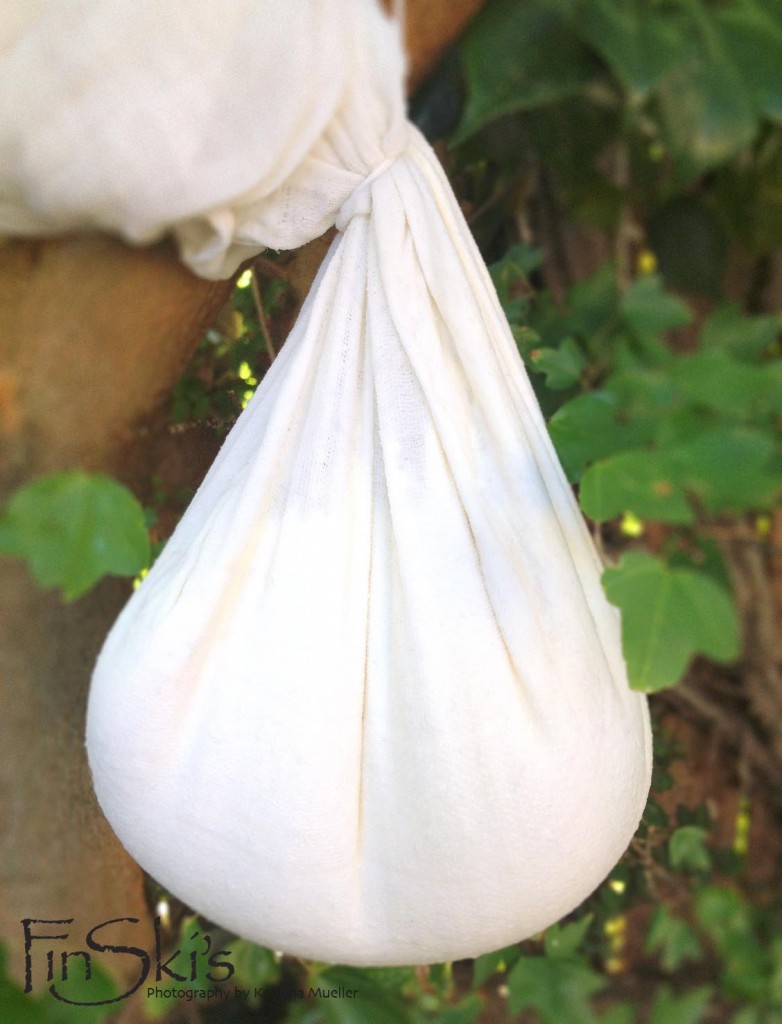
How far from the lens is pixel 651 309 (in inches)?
15.6

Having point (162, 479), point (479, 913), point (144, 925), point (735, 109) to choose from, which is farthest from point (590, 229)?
point (144, 925)

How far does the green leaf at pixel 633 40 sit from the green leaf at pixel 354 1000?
0.60 m

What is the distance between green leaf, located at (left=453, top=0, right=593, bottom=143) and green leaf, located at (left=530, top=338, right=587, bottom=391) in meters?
0.14

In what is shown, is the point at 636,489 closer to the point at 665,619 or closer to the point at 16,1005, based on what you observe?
the point at 665,619

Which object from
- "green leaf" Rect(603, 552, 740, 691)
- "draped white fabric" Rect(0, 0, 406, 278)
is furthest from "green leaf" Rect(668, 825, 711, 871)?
"draped white fabric" Rect(0, 0, 406, 278)

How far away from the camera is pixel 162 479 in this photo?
19.0 inches

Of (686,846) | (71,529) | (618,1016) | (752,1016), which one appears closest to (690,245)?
(71,529)

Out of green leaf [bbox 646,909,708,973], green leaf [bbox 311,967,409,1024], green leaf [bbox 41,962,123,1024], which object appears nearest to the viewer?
green leaf [bbox 41,962,123,1024]

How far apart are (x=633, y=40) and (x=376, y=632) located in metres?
0.32

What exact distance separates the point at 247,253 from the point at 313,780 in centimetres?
28

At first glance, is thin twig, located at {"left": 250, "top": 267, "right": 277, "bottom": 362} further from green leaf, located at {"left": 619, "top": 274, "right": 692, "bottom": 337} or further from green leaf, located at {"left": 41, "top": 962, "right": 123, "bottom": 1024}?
green leaf, located at {"left": 41, "top": 962, "right": 123, "bottom": 1024}

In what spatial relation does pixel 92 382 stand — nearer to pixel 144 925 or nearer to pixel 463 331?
pixel 463 331

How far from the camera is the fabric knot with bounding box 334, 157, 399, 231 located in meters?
0.44

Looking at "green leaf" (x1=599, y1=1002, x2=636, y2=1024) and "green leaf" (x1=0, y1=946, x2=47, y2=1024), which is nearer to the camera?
"green leaf" (x1=0, y1=946, x2=47, y2=1024)
